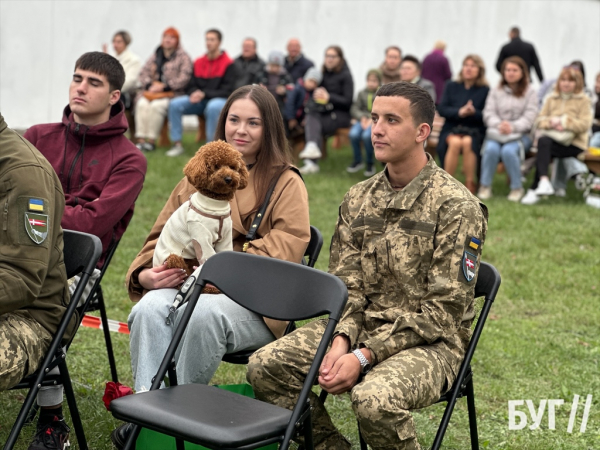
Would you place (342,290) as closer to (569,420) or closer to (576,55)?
(569,420)

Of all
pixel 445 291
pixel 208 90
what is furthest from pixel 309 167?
pixel 445 291

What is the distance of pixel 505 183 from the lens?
1152 cm

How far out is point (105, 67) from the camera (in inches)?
180

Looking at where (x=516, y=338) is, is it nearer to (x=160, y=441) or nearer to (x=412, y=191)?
(x=412, y=191)

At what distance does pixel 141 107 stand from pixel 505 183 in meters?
5.22

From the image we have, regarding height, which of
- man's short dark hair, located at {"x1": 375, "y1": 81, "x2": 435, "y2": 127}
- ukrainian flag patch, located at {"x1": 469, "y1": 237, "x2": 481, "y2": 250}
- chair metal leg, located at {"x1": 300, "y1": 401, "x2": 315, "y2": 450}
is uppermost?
man's short dark hair, located at {"x1": 375, "y1": 81, "x2": 435, "y2": 127}

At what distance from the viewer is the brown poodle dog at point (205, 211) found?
12.2ft

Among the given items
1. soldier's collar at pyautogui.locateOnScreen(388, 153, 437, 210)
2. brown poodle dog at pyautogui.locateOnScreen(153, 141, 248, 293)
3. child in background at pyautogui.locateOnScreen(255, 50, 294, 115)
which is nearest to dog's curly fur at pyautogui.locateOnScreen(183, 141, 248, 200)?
brown poodle dog at pyautogui.locateOnScreen(153, 141, 248, 293)

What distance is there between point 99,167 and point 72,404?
4.40 feet

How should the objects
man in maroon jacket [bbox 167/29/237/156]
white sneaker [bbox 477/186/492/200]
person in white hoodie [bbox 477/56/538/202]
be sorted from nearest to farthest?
person in white hoodie [bbox 477/56/538/202] < white sneaker [bbox 477/186/492/200] < man in maroon jacket [bbox 167/29/237/156]

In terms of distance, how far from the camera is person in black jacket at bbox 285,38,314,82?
43.2ft

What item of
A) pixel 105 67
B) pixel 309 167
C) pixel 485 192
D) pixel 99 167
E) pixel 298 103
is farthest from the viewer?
pixel 298 103

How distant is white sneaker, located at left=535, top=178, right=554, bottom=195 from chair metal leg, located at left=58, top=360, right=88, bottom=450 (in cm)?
788

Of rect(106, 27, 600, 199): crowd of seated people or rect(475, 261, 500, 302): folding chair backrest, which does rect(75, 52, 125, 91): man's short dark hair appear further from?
rect(106, 27, 600, 199): crowd of seated people
